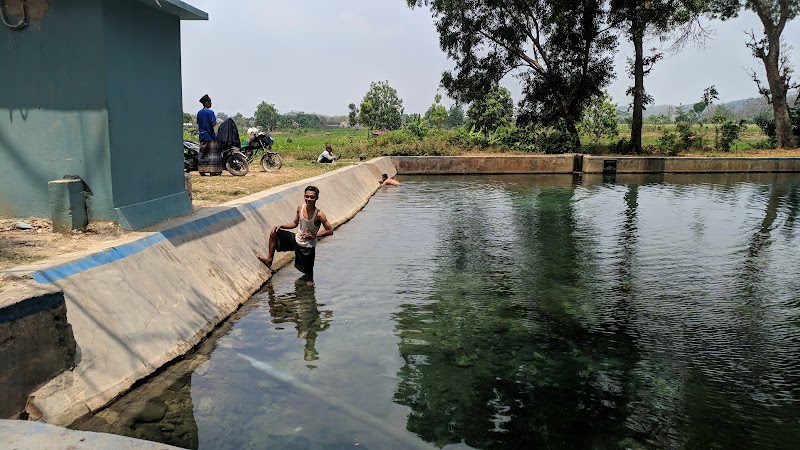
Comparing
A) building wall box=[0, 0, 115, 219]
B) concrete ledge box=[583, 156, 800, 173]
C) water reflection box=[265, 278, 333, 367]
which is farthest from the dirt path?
concrete ledge box=[583, 156, 800, 173]

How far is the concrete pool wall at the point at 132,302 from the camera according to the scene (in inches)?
163

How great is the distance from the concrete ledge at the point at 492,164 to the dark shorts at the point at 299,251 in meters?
18.5

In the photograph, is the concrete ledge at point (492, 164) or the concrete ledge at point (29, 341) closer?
the concrete ledge at point (29, 341)

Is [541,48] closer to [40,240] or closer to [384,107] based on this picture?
[40,240]

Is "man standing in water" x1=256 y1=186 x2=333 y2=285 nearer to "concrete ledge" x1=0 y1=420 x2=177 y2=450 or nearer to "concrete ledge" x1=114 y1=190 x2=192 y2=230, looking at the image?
"concrete ledge" x1=114 y1=190 x2=192 y2=230

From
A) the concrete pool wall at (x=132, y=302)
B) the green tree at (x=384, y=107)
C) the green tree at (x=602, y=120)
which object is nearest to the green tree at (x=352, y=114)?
the green tree at (x=384, y=107)

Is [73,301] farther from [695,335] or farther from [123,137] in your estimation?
[695,335]

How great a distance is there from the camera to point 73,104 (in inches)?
259

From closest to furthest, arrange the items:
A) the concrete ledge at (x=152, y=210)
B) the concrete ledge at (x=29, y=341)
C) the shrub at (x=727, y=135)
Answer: the concrete ledge at (x=29, y=341) < the concrete ledge at (x=152, y=210) < the shrub at (x=727, y=135)

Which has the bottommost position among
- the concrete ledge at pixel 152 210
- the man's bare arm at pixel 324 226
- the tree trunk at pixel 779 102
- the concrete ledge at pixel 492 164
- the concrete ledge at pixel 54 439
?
the concrete ledge at pixel 54 439

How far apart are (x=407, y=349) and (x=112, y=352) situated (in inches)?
104

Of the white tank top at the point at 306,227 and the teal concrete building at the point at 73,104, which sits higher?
the teal concrete building at the point at 73,104

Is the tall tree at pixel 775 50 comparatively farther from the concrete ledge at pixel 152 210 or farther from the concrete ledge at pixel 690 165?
the concrete ledge at pixel 152 210

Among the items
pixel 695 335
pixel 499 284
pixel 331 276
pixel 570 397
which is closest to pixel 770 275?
pixel 695 335
